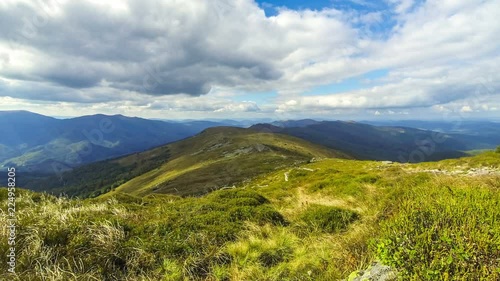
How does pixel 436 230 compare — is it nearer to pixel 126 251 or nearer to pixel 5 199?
pixel 126 251

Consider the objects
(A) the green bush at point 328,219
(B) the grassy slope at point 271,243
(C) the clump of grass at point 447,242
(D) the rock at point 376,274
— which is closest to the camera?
(C) the clump of grass at point 447,242

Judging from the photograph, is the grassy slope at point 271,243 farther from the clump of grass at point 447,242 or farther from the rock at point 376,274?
the rock at point 376,274

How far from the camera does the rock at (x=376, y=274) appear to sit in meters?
4.85

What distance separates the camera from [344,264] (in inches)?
253

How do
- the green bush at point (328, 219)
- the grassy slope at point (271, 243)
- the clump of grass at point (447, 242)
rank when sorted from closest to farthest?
the clump of grass at point (447, 242) < the grassy slope at point (271, 243) < the green bush at point (328, 219)

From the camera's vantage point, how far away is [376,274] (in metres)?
5.06

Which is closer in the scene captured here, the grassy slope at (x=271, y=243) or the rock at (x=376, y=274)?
the grassy slope at (x=271, y=243)

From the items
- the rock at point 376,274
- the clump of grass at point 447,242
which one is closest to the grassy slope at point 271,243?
the clump of grass at point 447,242

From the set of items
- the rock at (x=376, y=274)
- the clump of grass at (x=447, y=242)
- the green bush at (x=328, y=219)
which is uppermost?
the clump of grass at (x=447, y=242)

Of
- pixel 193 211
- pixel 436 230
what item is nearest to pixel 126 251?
pixel 193 211

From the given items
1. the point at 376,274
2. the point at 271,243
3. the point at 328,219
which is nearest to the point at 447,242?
the point at 376,274

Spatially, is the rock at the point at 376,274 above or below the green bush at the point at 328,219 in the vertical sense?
above

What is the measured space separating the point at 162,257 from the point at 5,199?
1157 cm

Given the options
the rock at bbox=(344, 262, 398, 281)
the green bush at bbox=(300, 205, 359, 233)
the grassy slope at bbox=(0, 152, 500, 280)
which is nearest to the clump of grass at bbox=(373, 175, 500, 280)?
the grassy slope at bbox=(0, 152, 500, 280)
